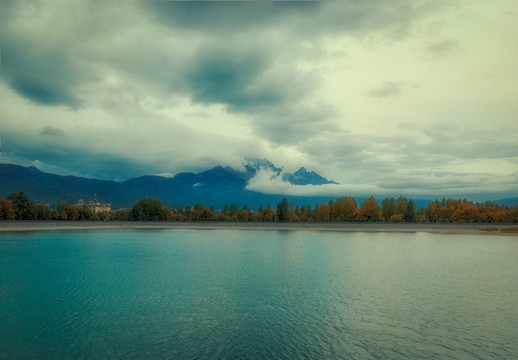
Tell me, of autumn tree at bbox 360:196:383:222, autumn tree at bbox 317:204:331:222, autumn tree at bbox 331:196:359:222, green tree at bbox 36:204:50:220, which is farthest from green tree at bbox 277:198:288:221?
green tree at bbox 36:204:50:220

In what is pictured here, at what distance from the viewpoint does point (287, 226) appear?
460ft

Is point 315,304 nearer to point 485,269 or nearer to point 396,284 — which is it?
point 396,284

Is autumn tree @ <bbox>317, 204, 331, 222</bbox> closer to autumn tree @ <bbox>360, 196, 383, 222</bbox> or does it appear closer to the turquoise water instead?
autumn tree @ <bbox>360, 196, 383, 222</bbox>

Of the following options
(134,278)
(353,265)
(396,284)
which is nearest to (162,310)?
(134,278)

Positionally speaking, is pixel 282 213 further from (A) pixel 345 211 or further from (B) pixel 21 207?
(B) pixel 21 207

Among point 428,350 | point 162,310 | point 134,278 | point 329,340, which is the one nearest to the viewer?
point 428,350

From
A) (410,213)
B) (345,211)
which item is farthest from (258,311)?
(410,213)

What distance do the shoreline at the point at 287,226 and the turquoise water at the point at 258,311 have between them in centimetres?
8361

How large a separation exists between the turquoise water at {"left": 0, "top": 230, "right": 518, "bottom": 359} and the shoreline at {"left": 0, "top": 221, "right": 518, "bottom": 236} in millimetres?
83609

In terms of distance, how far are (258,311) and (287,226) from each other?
117392 millimetres

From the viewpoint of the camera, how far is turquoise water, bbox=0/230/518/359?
17.5 meters

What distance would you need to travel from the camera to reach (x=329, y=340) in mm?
18641

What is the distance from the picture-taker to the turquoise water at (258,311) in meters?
17.5

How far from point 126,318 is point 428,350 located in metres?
18.2
